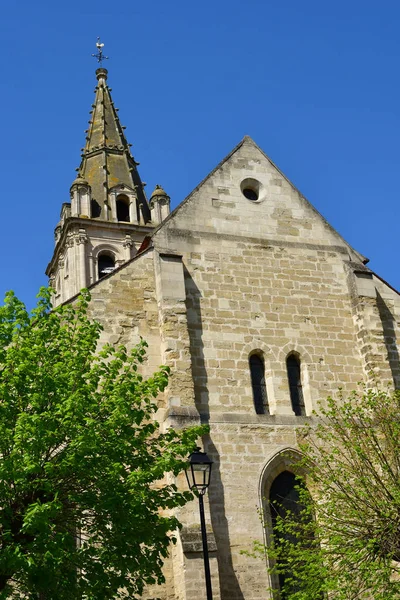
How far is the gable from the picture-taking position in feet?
64.7

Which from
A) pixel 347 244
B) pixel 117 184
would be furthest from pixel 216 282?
pixel 117 184

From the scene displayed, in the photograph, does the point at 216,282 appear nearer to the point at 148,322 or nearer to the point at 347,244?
the point at 148,322

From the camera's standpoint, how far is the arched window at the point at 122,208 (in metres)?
41.0

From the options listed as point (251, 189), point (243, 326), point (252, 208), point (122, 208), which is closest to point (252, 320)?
point (243, 326)

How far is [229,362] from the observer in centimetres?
1817

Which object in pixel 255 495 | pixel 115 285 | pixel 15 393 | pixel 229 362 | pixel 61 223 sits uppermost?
pixel 61 223

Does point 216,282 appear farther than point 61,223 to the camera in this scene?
No

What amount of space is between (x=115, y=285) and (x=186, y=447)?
5.73m

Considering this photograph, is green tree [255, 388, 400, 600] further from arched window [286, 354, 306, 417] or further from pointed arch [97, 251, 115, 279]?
pointed arch [97, 251, 115, 279]

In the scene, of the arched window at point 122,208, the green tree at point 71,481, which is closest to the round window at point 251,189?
the green tree at point 71,481

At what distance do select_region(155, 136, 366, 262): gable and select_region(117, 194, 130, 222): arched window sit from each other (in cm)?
2005

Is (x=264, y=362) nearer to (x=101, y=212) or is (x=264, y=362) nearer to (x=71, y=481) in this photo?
(x=71, y=481)

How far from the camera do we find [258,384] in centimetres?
1847

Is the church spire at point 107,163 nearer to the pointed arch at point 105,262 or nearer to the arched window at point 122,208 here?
the arched window at point 122,208
